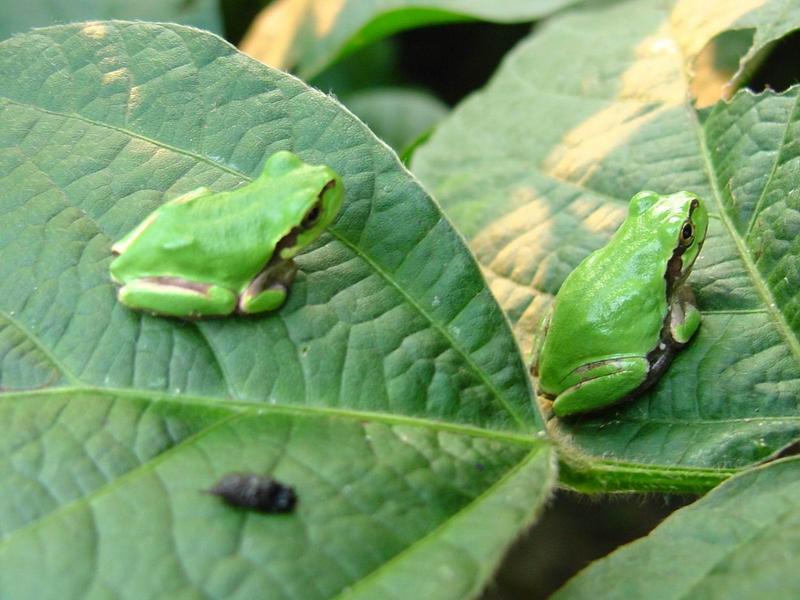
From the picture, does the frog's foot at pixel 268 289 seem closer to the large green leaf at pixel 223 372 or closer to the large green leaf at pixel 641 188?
the large green leaf at pixel 223 372

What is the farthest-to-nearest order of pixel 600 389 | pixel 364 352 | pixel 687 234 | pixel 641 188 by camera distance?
1. pixel 641 188
2. pixel 687 234
3. pixel 600 389
4. pixel 364 352

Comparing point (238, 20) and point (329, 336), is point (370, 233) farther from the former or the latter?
point (238, 20)

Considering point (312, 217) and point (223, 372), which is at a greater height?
point (312, 217)

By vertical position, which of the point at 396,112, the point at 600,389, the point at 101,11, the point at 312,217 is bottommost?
the point at 396,112

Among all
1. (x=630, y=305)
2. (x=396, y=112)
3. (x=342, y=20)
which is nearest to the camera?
(x=630, y=305)

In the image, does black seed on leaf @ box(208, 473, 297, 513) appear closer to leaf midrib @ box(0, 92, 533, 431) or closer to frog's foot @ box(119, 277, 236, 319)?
leaf midrib @ box(0, 92, 533, 431)

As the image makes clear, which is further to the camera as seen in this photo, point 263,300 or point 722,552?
point 263,300

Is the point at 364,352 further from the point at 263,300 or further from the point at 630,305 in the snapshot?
the point at 630,305

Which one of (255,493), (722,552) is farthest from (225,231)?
(722,552)
